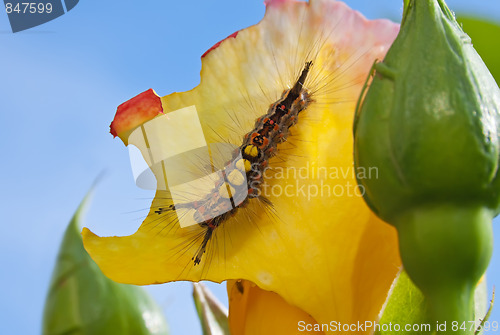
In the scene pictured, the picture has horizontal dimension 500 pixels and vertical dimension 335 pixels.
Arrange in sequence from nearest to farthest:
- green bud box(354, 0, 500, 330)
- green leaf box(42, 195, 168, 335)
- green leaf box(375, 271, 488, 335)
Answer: green bud box(354, 0, 500, 330) < green leaf box(375, 271, 488, 335) < green leaf box(42, 195, 168, 335)

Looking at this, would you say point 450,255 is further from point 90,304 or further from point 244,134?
point 90,304

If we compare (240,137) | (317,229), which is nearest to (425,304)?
(317,229)

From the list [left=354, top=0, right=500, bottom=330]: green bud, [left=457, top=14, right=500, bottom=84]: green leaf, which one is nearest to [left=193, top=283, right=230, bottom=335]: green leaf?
[left=354, top=0, right=500, bottom=330]: green bud

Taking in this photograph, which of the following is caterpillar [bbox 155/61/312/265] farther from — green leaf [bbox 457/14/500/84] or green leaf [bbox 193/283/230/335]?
green leaf [bbox 457/14/500/84]

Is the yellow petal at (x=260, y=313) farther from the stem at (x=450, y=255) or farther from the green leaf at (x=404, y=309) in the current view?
the stem at (x=450, y=255)

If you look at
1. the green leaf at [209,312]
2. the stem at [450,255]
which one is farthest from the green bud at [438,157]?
the green leaf at [209,312]

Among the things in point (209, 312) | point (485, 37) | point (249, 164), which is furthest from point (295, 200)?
point (485, 37)

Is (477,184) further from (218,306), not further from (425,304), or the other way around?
(218,306)
